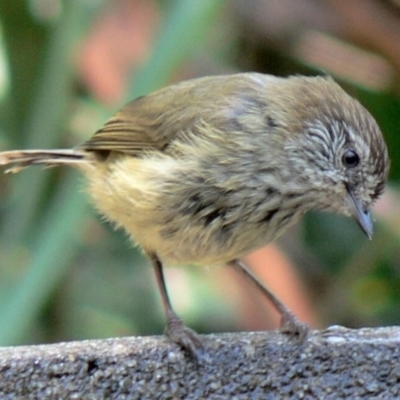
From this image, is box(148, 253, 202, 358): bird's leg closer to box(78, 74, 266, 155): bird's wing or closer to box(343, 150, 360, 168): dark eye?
box(78, 74, 266, 155): bird's wing

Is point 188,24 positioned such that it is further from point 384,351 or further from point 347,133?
point 384,351

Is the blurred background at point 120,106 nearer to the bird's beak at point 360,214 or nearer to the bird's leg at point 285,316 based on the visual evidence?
the bird's leg at point 285,316

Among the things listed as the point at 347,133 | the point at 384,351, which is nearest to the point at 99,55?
the point at 347,133

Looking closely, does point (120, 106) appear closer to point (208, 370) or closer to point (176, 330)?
point (176, 330)

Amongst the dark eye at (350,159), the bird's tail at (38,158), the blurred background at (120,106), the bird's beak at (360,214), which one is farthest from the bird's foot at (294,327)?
the bird's tail at (38,158)

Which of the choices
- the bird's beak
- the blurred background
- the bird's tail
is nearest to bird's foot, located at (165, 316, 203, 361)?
the bird's beak
